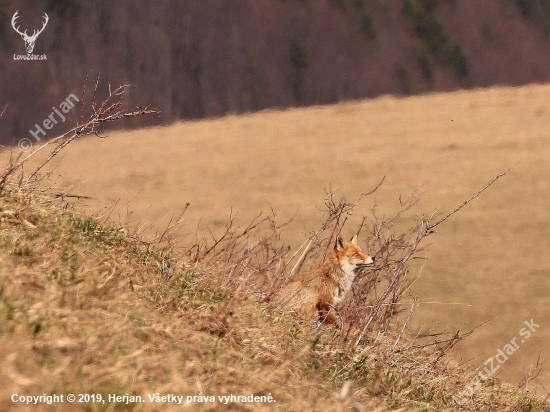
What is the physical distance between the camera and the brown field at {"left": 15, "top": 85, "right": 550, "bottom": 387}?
1407 centimetres

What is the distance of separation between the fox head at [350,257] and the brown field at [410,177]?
3.51 metres

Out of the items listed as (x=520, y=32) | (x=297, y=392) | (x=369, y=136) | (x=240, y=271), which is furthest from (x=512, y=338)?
(x=520, y=32)

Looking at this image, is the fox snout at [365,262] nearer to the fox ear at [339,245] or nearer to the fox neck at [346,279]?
the fox neck at [346,279]

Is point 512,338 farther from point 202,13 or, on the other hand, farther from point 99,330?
point 202,13

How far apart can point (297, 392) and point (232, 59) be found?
38230 millimetres

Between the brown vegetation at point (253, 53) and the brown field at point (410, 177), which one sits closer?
the brown field at point (410, 177)

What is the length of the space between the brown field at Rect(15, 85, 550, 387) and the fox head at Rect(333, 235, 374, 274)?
11.5 ft

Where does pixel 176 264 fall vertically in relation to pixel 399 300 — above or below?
above

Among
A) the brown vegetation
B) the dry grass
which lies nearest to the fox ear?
the dry grass

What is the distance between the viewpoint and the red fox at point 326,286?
6.88m

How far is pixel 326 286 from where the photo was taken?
299 inches

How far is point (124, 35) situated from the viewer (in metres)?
41.5

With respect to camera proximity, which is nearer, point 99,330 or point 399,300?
point 99,330

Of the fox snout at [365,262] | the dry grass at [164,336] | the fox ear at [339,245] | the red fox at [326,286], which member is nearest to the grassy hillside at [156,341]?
the dry grass at [164,336]
